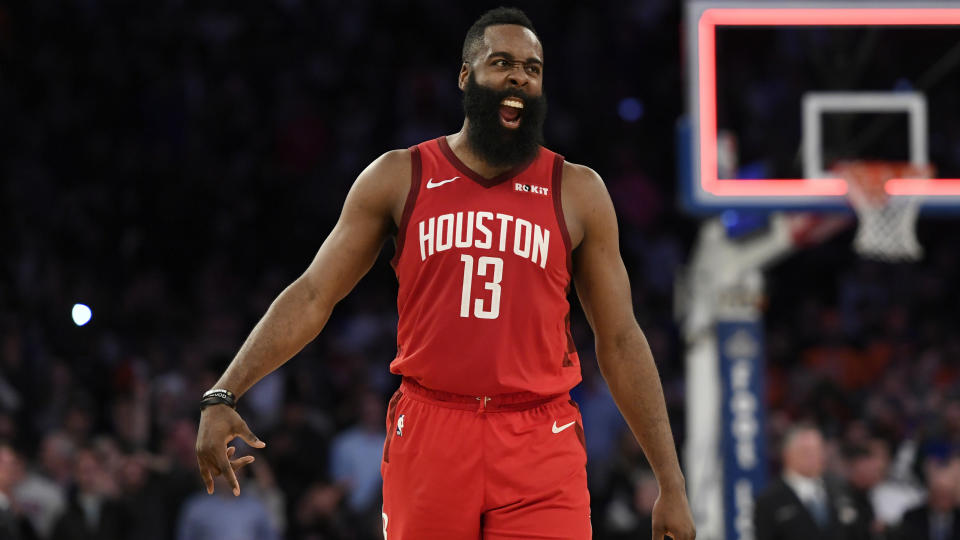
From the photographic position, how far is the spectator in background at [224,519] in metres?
10.3

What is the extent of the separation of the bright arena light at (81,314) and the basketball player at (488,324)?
9.62 metres

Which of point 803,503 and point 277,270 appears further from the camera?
point 277,270

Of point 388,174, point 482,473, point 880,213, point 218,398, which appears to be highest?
point 880,213

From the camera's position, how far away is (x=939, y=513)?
1090cm

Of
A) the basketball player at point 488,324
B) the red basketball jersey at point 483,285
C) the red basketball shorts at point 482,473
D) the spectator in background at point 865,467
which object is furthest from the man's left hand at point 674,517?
the spectator in background at point 865,467

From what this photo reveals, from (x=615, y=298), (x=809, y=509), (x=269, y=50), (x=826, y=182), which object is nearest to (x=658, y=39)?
(x=269, y=50)

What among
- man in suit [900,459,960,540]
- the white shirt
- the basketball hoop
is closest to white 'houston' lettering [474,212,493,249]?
the white shirt

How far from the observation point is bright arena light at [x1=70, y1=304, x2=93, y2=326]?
13.2m

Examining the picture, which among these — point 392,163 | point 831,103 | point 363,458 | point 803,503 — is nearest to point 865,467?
point 803,503

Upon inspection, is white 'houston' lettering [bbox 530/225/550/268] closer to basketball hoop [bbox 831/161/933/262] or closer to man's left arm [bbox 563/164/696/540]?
man's left arm [bbox 563/164/696/540]

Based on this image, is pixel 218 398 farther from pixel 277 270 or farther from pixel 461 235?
pixel 277 270

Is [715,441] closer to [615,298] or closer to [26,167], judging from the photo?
[615,298]

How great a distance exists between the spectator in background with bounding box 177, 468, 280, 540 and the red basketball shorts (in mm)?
6500

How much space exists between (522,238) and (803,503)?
579 centimetres
